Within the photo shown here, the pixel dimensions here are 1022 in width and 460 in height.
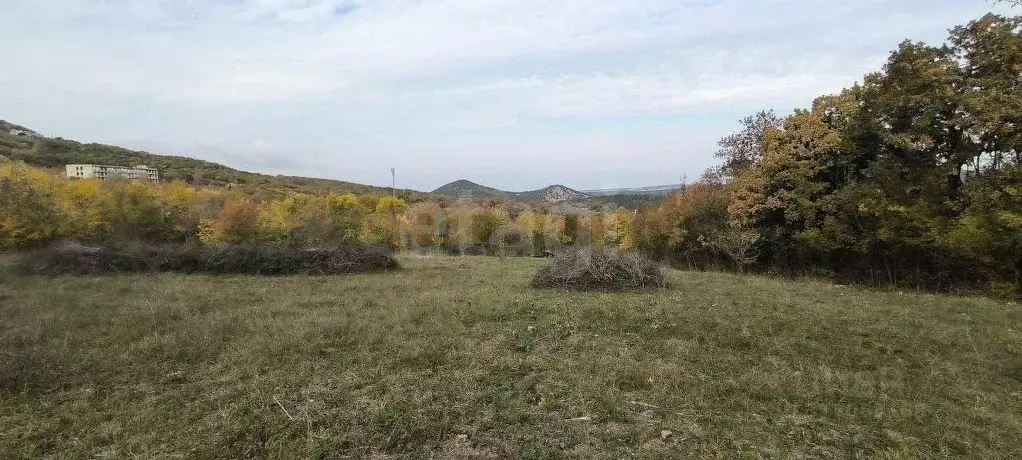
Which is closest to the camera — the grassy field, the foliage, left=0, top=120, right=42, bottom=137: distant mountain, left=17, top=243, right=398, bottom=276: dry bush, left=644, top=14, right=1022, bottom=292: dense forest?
the grassy field

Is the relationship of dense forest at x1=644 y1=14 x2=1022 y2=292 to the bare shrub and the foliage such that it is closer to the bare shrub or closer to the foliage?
the bare shrub

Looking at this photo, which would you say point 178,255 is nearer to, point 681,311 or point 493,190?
point 681,311

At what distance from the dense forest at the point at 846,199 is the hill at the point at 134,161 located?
2307 cm

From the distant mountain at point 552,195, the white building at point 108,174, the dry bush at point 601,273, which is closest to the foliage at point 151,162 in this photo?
the white building at point 108,174

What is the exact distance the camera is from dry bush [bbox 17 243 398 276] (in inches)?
629

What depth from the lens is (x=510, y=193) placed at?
89750mm

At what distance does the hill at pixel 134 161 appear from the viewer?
47.1 metres

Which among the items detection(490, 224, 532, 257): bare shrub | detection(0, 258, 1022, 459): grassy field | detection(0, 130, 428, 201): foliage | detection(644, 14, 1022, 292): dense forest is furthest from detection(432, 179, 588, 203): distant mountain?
detection(0, 258, 1022, 459): grassy field

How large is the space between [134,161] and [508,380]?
75.0 meters

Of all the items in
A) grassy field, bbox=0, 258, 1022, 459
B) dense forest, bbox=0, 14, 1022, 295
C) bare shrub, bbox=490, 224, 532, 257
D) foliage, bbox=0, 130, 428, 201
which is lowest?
bare shrub, bbox=490, 224, 532, 257

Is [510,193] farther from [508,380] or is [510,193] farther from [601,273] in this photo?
[508,380]

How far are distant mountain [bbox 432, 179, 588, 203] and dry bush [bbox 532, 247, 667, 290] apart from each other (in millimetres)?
55737

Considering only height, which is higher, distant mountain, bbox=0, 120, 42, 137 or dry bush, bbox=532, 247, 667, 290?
distant mountain, bbox=0, 120, 42, 137

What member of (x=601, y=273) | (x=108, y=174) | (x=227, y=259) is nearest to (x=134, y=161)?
(x=108, y=174)
